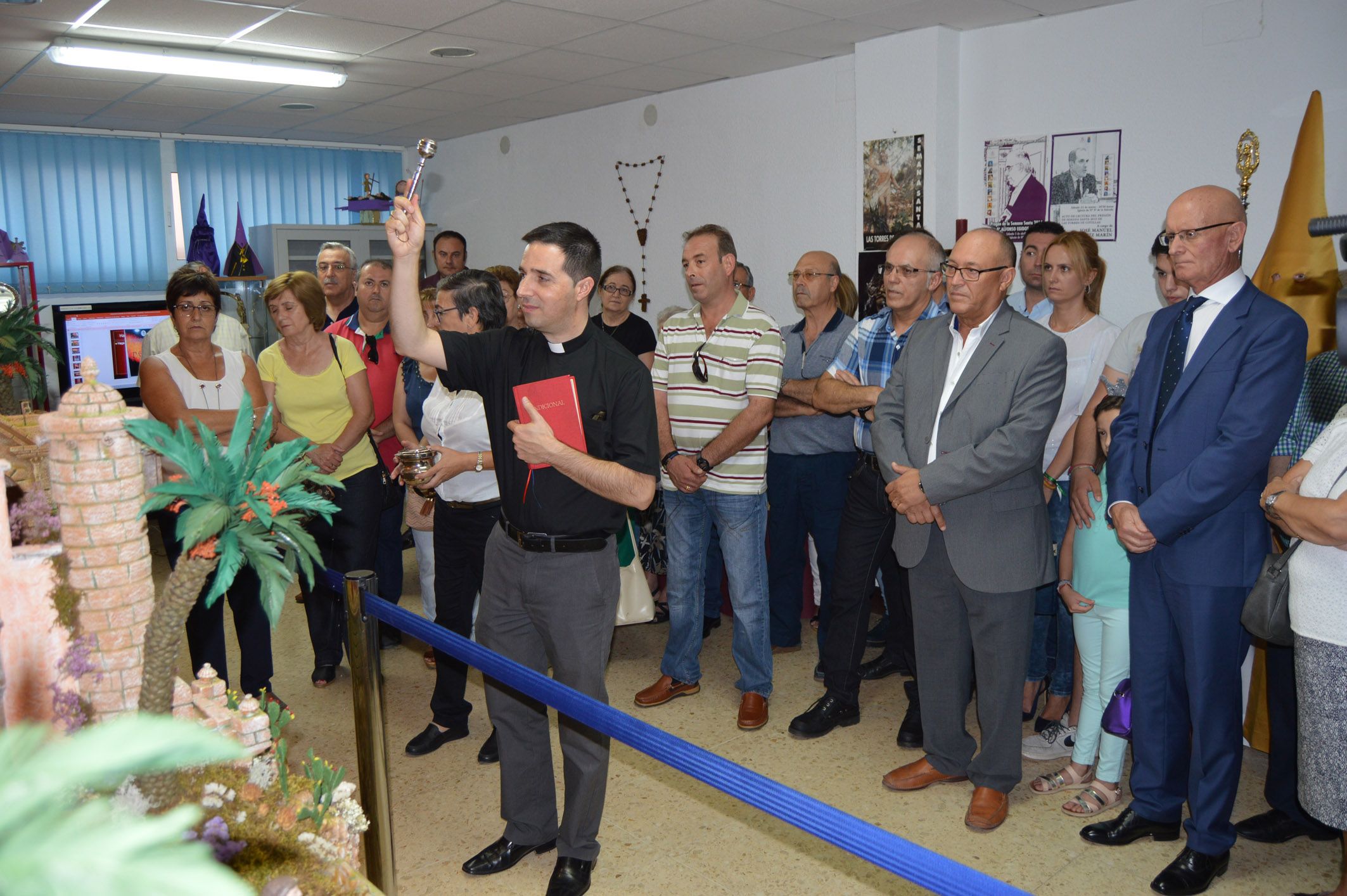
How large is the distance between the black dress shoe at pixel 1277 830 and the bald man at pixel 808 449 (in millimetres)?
1503

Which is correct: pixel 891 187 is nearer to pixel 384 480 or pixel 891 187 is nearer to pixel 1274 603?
pixel 384 480

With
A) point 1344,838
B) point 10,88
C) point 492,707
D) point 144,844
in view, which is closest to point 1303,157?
point 1344,838

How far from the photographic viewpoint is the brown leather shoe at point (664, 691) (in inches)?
140

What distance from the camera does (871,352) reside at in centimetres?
333

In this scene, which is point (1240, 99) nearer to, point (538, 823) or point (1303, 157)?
point (1303, 157)

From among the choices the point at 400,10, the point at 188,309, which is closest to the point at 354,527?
the point at 188,309

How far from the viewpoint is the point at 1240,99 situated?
4.17 m

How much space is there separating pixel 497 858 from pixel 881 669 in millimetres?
1831

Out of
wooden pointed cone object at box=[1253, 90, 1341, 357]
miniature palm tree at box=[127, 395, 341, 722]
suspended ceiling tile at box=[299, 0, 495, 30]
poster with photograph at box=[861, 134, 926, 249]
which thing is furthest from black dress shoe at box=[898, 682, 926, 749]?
suspended ceiling tile at box=[299, 0, 495, 30]

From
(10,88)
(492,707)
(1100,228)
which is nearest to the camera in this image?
(492,707)

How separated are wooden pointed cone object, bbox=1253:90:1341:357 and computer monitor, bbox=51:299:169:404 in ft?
19.6

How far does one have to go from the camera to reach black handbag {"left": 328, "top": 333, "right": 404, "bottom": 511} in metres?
3.58

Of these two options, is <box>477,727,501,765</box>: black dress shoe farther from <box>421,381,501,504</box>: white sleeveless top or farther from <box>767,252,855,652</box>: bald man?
<box>767,252,855,652</box>: bald man

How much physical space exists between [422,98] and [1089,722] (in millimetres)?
5902
